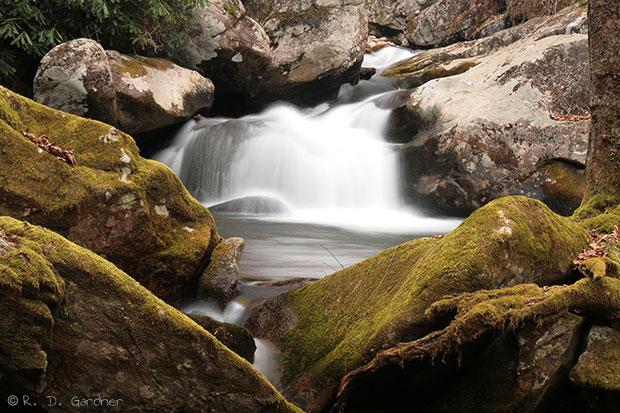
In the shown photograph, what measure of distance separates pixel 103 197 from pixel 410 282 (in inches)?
103

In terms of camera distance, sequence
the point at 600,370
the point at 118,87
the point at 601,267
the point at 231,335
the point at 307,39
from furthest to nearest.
Result: 1. the point at 307,39
2. the point at 118,87
3. the point at 231,335
4. the point at 601,267
5. the point at 600,370

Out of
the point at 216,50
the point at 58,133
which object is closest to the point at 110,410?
the point at 58,133

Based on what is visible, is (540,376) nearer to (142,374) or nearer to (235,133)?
(142,374)

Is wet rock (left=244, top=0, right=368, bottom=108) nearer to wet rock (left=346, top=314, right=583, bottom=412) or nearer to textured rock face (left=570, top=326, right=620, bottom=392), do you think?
wet rock (left=346, top=314, right=583, bottom=412)

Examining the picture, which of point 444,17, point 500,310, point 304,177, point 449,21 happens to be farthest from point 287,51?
point 444,17

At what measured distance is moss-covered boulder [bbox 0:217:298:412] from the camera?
6.10 feet

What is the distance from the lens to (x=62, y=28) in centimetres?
867

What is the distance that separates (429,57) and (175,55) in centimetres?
1084

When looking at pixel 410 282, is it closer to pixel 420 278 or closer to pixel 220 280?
pixel 420 278

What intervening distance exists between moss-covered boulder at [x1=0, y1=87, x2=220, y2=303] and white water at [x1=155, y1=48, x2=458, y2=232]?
4955 mm

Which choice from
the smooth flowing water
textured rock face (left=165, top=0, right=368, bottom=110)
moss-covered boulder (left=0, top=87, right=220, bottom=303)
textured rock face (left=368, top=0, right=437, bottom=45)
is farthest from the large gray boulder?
textured rock face (left=368, top=0, right=437, bottom=45)

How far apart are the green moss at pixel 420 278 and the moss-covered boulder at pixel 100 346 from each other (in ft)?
2.74

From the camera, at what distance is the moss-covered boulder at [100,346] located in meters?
1.86

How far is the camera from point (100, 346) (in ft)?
7.02
